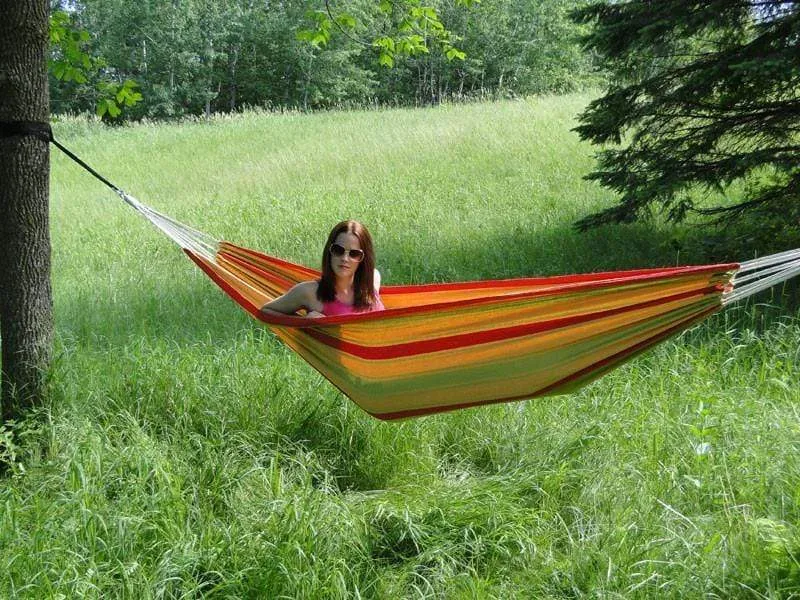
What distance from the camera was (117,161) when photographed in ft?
48.1

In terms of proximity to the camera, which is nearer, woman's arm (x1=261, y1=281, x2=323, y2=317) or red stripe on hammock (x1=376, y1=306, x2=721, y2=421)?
red stripe on hammock (x1=376, y1=306, x2=721, y2=421)

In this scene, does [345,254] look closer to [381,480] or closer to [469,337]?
[469,337]

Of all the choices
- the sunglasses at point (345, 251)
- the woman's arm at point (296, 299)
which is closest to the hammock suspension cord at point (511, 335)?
the woman's arm at point (296, 299)

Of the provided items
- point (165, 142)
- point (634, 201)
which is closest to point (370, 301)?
point (634, 201)

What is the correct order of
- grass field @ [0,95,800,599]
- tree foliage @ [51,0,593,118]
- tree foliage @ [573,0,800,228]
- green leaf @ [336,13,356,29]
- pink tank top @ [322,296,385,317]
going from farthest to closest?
tree foliage @ [51,0,593,118] < tree foliage @ [573,0,800,228] < green leaf @ [336,13,356,29] < pink tank top @ [322,296,385,317] < grass field @ [0,95,800,599]

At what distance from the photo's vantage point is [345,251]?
2844 millimetres

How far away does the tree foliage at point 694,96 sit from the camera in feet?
15.6

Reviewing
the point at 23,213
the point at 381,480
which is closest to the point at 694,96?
the point at 381,480

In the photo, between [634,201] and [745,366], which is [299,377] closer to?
[745,366]

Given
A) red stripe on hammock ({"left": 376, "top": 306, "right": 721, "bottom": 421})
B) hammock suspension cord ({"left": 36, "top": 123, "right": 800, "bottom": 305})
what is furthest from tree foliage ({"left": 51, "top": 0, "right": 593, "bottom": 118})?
red stripe on hammock ({"left": 376, "top": 306, "right": 721, "bottom": 421})

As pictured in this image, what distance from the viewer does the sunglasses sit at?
285 centimetres

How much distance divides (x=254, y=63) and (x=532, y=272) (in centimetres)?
2715

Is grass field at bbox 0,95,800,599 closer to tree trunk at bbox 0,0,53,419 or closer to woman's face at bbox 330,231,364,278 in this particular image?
tree trunk at bbox 0,0,53,419

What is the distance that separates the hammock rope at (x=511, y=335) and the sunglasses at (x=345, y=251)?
316mm
